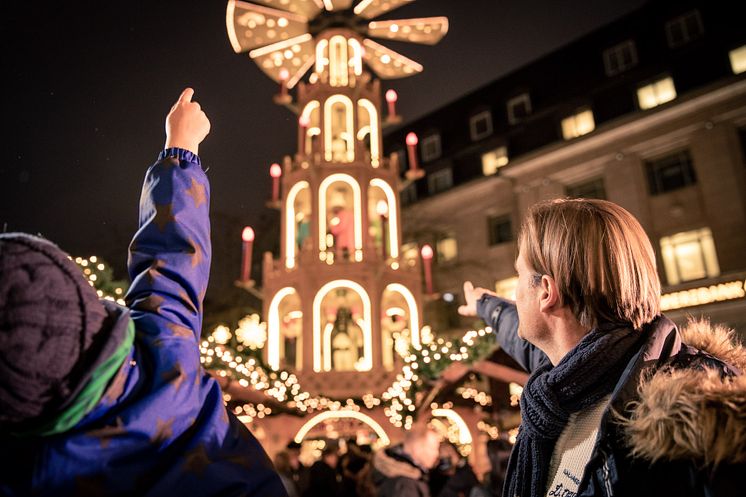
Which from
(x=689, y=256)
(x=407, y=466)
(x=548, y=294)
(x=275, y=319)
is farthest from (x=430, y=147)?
(x=548, y=294)

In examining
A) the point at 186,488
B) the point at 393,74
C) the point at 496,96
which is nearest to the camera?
the point at 186,488

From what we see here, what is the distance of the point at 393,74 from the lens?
62.6ft

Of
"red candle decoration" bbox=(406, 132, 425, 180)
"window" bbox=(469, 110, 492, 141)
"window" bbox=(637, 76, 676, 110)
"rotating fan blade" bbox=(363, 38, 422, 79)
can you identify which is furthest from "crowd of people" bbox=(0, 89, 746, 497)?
"window" bbox=(469, 110, 492, 141)

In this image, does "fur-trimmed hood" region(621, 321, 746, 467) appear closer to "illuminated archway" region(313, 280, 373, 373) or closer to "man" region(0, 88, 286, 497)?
"man" region(0, 88, 286, 497)

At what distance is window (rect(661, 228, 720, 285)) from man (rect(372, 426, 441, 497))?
16524 mm

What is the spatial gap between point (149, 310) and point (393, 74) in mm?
18964

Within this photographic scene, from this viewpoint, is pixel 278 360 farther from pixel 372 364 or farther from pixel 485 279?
pixel 485 279

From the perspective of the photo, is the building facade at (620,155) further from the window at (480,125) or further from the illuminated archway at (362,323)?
the illuminated archway at (362,323)

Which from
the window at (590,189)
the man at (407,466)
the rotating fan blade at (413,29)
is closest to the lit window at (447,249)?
the window at (590,189)

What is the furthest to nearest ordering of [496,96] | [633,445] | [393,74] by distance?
[496,96]
[393,74]
[633,445]

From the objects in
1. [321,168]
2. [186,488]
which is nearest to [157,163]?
[186,488]

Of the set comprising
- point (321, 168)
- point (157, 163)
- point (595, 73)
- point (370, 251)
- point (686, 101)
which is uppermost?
point (595, 73)

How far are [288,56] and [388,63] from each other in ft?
11.3

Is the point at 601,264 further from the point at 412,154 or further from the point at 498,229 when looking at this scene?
the point at 498,229
